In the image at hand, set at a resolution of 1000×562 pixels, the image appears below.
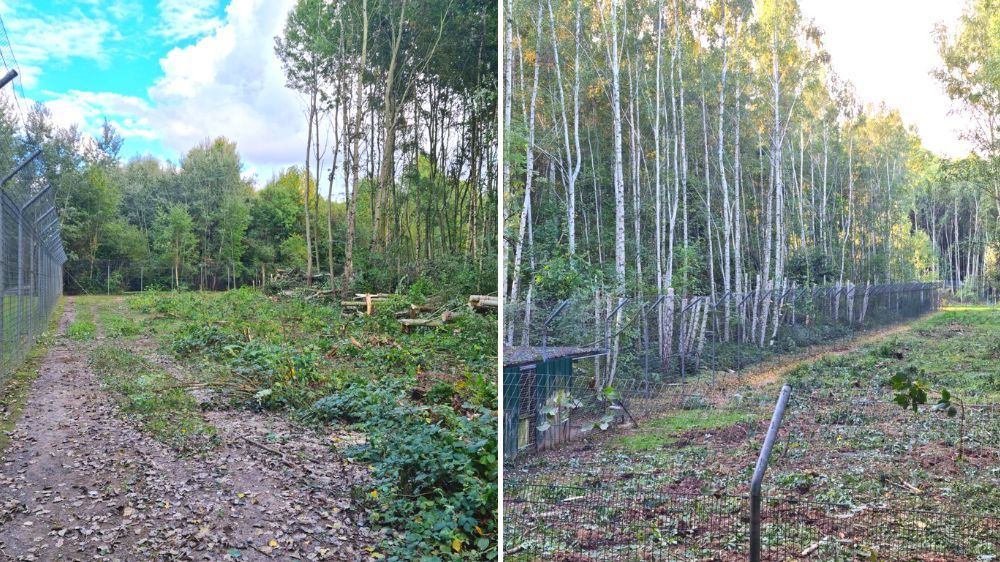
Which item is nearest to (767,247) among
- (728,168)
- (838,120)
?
(728,168)

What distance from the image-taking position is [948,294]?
1791 millimetres

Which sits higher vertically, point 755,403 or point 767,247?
point 767,247

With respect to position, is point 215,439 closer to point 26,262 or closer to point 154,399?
point 154,399

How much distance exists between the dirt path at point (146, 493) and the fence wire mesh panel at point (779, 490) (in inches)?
29.0

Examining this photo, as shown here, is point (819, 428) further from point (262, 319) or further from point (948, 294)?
point (262, 319)

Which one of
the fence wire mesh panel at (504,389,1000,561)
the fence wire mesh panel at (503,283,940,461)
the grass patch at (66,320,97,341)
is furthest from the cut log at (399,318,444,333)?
the fence wire mesh panel at (504,389,1000,561)

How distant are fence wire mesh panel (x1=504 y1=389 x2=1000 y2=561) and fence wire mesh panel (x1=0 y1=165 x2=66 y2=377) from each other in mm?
2283

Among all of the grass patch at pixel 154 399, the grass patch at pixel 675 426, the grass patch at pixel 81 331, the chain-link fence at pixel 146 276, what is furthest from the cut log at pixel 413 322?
the grass patch at pixel 675 426

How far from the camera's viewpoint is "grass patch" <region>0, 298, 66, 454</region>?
216 cm

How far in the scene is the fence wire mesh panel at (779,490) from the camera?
1556mm

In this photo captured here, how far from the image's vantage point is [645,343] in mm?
2148

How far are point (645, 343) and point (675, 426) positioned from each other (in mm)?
307

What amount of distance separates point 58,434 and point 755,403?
250 cm

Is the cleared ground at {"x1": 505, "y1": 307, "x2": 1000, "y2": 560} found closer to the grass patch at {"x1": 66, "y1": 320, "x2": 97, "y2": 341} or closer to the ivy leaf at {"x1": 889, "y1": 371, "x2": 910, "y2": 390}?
the ivy leaf at {"x1": 889, "y1": 371, "x2": 910, "y2": 390}
